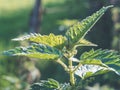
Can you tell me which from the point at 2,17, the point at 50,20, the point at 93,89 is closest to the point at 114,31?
the point at 93,89

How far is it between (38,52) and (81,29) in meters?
0.11

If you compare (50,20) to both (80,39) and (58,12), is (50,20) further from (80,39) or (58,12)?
(80,39)

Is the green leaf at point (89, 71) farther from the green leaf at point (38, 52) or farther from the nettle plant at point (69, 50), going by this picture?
the green leaf at point (38, 52)

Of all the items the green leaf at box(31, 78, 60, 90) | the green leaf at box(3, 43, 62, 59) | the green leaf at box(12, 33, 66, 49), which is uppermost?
the green leaf at box(12, 33, 66, 49)

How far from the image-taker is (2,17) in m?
6.80

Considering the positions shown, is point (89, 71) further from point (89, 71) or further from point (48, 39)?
point (48, 39)

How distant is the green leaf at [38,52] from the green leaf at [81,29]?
4 centimetres

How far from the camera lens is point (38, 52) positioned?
899 mm

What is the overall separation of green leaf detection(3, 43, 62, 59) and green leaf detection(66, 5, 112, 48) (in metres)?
0.04

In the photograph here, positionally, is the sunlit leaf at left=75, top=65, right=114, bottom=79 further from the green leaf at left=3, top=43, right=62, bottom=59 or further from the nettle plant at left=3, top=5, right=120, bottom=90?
the green leaf at left=3, top=43, right=62, bottom=59

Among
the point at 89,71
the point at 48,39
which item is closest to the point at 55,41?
the point at 48,39

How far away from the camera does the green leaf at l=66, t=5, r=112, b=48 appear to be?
36.6 inches

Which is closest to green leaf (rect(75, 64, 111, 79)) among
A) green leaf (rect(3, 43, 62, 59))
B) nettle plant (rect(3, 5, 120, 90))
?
nettle plant (rect(3, 5, 120, 90))

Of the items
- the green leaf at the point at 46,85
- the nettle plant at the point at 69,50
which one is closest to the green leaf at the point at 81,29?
the nettle plant at the point at 69,50
